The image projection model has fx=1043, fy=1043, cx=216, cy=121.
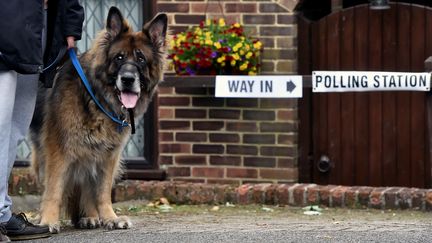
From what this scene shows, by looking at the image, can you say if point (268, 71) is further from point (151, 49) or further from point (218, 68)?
point (151, 49)

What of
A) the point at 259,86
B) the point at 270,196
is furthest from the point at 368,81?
the point at 270,196

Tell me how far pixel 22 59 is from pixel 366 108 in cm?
425

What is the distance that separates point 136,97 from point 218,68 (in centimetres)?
239

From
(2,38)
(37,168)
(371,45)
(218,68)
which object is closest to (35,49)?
(2,38)

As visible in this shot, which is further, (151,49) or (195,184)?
(195,184)

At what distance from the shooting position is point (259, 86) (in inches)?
362

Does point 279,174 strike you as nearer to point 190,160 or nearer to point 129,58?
point 190,160

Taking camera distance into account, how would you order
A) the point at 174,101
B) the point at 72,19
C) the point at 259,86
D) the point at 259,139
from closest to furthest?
the point at 72,19 → the point at 259,86 → the point at 259,139 → the point at 174,101

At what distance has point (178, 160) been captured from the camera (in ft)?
32.5

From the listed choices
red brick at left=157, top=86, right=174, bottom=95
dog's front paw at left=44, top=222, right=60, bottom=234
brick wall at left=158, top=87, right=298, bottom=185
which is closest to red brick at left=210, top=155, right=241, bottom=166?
brick wall at left=158, top=87, right=298, bottom=185

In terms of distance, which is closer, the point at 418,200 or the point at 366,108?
the point at 418,200

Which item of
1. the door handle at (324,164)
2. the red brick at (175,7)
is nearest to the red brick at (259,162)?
the door handle at (324,164)

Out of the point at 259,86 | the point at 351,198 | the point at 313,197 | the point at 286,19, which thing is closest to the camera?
the point at 351,198

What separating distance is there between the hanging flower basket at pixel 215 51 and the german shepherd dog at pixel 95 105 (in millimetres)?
1984
